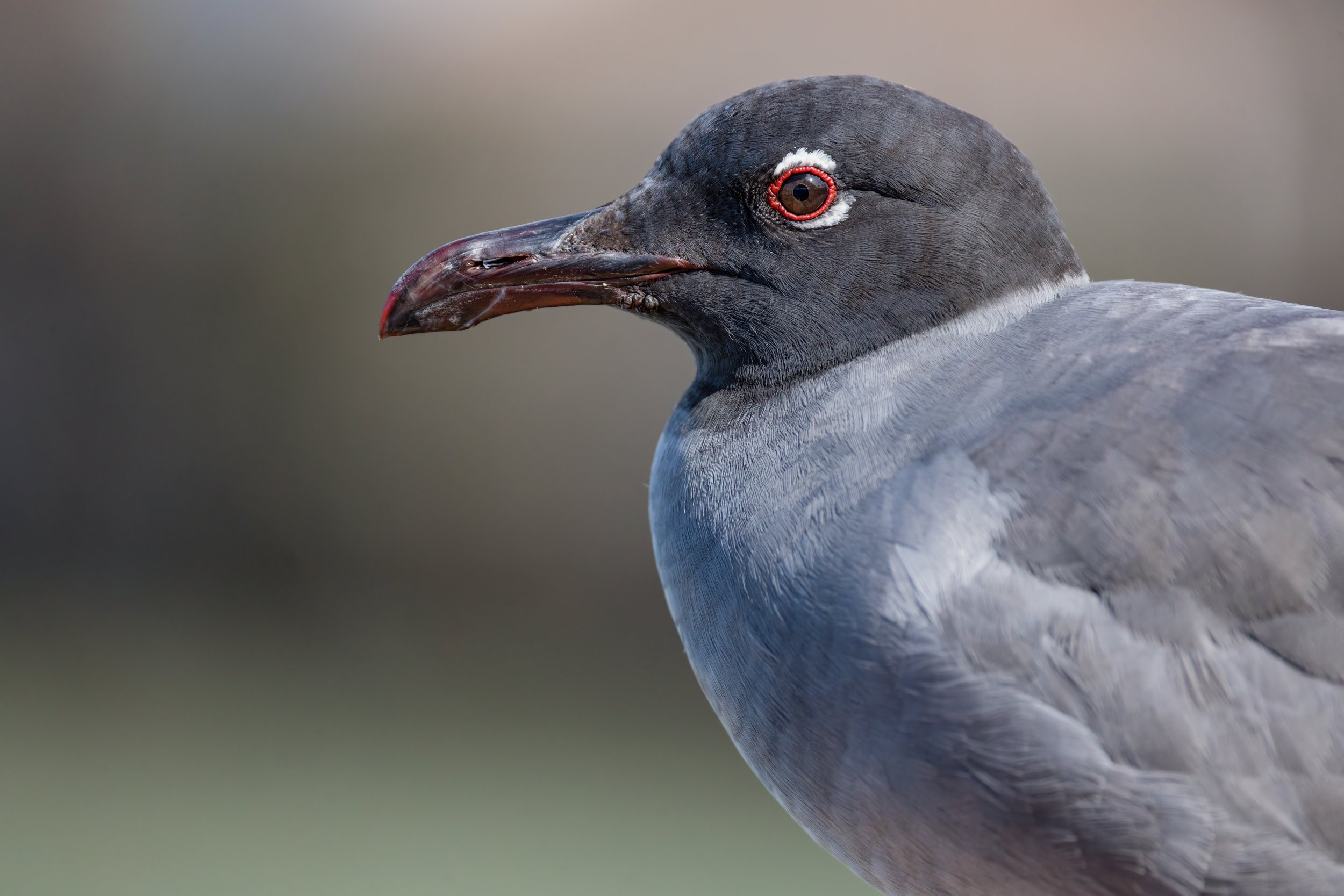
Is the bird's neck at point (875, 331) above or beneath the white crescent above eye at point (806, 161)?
beneath

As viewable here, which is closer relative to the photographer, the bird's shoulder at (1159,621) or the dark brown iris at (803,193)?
the bird's shoulder at (1159,621)

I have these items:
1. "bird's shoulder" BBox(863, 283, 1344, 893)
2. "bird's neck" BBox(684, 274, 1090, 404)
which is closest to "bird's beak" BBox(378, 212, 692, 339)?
"bird's neck" BBox(684, 274, 1090, 404)

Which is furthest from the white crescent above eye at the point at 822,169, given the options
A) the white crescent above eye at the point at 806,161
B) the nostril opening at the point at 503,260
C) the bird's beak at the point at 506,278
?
the nostril opening at the point at 503,260

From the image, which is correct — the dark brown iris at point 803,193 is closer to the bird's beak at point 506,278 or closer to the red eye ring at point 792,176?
the red eye ring at point 792,176

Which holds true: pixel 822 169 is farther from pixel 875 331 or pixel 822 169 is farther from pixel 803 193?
pixel 875 331

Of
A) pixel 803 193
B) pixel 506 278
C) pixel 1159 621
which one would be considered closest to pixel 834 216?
pixel 803 193

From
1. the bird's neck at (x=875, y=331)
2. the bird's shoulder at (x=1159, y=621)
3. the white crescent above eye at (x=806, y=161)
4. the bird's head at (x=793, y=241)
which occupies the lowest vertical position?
the bird's shoulder at (x=1159, y=621)

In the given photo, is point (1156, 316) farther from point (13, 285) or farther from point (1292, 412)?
point (13, 285)

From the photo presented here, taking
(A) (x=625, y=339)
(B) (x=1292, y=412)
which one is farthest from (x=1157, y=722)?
(A) (x=625, y=339)

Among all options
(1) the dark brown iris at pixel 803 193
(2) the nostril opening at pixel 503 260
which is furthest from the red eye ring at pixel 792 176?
(2) the nostril opening at pixel 503 260

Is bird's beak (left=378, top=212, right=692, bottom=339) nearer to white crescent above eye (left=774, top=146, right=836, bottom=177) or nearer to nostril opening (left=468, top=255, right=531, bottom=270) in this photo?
nostril opening (left=468, top=255, right=531, bottom=270)
